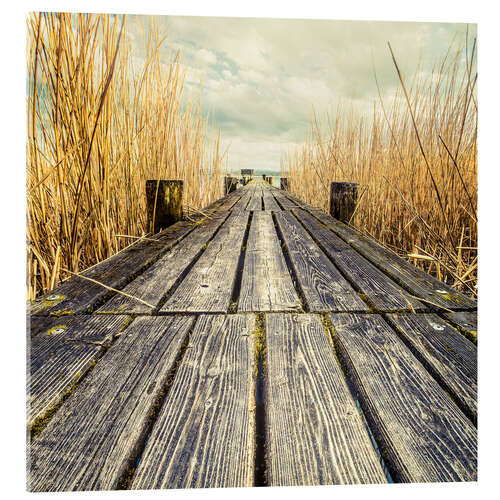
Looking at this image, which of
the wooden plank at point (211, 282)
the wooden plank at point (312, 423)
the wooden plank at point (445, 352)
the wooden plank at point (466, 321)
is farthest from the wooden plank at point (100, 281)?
the wooden plank at point (466, 321)

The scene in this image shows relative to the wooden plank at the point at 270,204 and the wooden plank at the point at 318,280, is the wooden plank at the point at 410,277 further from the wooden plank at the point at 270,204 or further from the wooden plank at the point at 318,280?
the wooden plank at the point at 270,204

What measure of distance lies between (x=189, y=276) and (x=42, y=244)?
514 mm

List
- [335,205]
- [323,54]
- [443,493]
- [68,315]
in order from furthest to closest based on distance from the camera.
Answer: [335,205] < [323,54] < [68,315] < [443,493]

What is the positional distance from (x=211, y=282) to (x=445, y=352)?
26.9 inches

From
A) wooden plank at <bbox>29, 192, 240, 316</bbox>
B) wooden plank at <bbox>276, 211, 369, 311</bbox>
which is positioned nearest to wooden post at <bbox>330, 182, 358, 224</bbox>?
wooden plank at <bbox>276, 211, 369, 311</bbox>

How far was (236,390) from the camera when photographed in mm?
553

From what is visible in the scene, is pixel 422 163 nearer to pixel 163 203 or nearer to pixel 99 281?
pixel 163 203

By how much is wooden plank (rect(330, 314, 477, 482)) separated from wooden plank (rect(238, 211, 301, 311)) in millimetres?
235

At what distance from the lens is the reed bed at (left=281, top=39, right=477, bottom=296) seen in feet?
4.49

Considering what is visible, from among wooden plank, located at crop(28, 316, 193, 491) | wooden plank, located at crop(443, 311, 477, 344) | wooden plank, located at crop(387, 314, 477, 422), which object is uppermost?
wooden plank, located at crop(443, 311, 477, 344)

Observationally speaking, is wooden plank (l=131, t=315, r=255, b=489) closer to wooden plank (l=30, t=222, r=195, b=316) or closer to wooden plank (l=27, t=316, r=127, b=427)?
wooden plank (l=27, t=316, r=127, b=427)

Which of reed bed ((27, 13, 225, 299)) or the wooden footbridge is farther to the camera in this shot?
reed bed ((27, 13, 225, 299))

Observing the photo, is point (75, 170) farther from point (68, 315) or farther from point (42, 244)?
point (68, 315)
